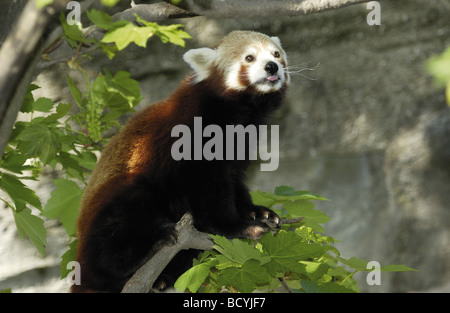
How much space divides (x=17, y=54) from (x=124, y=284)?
1.11 metres

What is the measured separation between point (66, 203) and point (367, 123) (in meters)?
2.61

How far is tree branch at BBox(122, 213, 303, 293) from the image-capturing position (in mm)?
2082

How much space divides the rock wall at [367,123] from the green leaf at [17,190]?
1.89m

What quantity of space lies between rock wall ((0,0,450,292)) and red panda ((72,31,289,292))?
151cm

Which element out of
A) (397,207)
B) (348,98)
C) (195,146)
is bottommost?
(195,146)

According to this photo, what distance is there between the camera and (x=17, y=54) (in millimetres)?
1640

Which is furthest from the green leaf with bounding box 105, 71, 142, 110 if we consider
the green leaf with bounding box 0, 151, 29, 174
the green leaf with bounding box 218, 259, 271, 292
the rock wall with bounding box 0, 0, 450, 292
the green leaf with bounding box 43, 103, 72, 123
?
the rock wall with bounding box 0, 0, 450, 292

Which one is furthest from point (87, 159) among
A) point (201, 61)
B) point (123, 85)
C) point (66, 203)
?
point (201, 61)

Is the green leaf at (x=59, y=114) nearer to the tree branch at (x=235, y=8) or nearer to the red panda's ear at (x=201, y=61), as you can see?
the tree branch at (x=235, y=8)

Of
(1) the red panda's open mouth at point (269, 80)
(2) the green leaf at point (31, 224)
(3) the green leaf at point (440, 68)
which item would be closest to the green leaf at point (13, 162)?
(2) the green leaf at point (31, 224)

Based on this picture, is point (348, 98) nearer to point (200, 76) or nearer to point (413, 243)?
point (413, 243)

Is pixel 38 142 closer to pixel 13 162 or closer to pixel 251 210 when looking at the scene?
pixel 13 162

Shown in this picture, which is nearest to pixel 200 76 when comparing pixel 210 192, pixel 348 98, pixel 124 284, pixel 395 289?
pixel 210 192

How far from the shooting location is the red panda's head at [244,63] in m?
2.56
